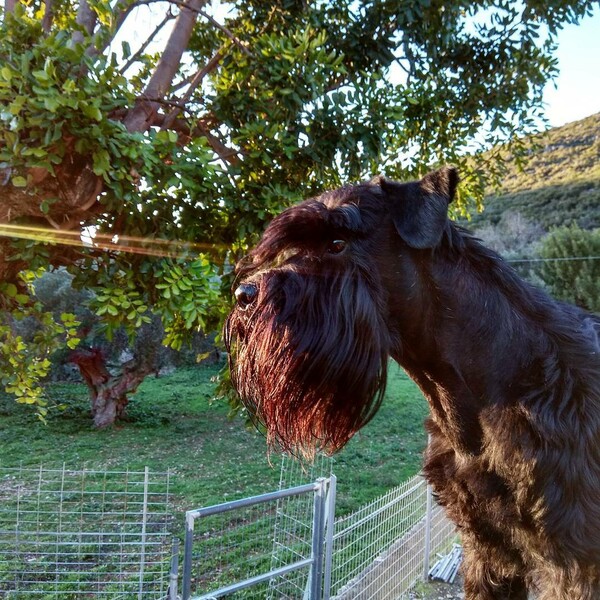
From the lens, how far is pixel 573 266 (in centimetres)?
2069

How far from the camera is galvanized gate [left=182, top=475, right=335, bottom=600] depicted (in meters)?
2.70

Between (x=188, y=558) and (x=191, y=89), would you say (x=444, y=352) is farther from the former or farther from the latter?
(x=191, y=89)

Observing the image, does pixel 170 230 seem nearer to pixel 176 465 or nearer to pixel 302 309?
pixel 302 309

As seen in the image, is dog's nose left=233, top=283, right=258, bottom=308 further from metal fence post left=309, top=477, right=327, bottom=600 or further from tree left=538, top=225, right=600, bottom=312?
tree left=538, top=225, right=600, bottom=312

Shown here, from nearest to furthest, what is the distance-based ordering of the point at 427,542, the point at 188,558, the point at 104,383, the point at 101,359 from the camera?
1. the point at 188,558
2. the point at 427,542
3. the point at 104,383
4. the point at 101,359

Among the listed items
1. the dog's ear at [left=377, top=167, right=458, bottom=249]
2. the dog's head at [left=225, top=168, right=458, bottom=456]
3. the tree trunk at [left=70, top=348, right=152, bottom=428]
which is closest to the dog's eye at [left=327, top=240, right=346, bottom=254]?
the dog's head at [left=225, top=168, right=458, bottom=456]

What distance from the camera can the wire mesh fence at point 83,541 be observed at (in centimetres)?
427

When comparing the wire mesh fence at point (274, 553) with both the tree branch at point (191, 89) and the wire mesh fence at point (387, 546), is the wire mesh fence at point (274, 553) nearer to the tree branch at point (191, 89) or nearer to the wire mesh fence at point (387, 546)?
the wire mesh fence at point (387, 546)

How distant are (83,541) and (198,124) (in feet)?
16.2

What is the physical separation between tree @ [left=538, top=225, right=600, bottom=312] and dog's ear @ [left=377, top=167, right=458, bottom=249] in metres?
18.8

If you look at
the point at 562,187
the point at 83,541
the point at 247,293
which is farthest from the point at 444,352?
the point at 562,187

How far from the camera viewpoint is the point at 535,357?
204 centimetres

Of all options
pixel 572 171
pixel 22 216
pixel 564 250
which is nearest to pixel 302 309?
pixel 22 216

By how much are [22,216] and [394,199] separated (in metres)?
1.95
